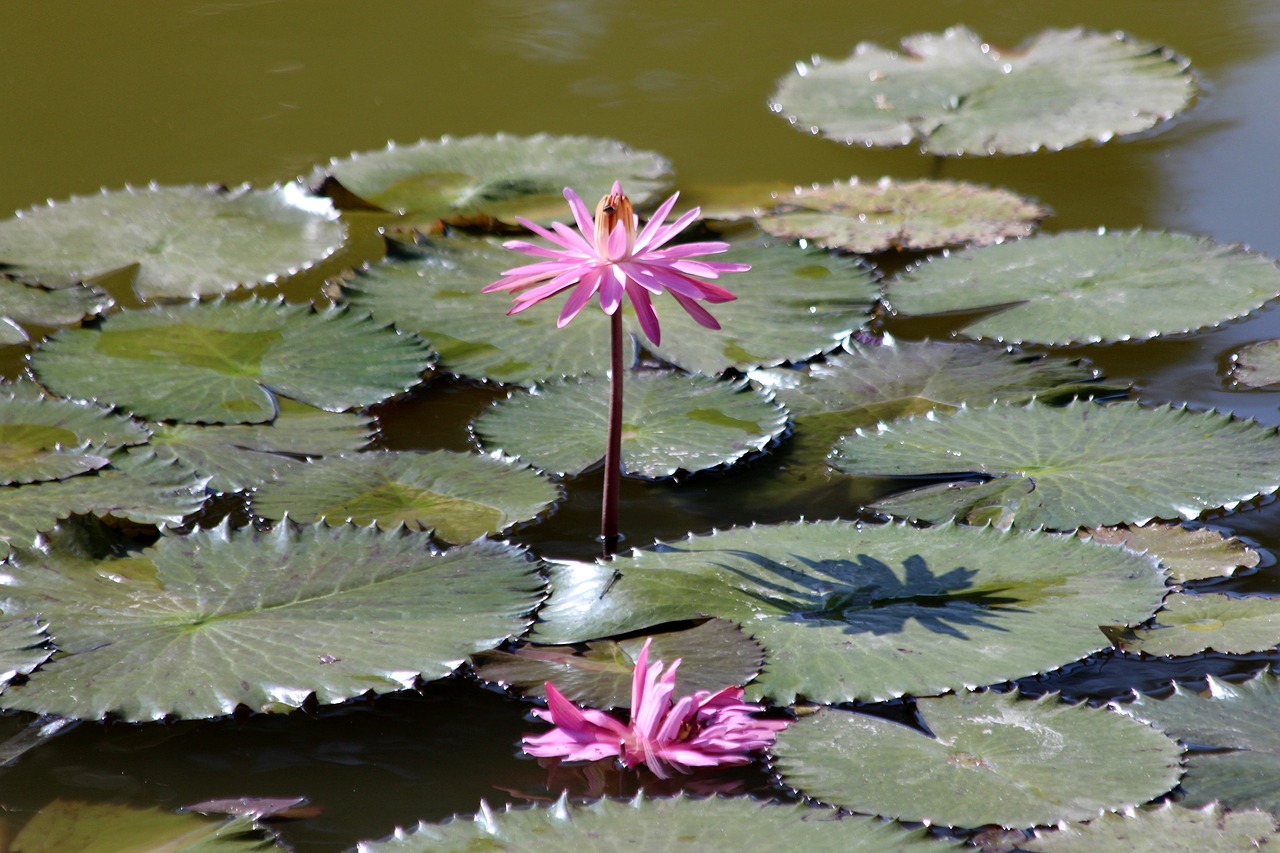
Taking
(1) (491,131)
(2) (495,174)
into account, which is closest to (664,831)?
(2) (495,174)

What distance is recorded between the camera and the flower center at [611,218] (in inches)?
57.7

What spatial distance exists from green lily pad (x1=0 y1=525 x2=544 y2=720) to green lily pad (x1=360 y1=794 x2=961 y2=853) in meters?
0.27

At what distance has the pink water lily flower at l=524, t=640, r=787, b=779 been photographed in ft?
4.39

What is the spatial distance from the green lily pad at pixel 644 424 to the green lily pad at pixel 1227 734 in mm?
733

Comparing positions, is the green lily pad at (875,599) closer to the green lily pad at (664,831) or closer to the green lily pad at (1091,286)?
the green lily pad at (664,831)

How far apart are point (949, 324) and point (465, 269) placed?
0.93m

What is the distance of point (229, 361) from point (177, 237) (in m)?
0.62

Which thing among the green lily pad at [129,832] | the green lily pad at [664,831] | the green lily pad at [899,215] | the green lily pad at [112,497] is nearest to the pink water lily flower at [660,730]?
the green lily pad at [664,831]

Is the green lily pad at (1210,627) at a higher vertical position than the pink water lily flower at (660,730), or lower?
higher

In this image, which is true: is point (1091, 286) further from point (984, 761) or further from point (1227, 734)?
point (984, 761)

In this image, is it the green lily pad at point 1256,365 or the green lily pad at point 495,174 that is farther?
the green lily pad at point 495,174

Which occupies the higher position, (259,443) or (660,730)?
(259,443)

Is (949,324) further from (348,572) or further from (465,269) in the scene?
(348,572)

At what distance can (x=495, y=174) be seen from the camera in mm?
3064
